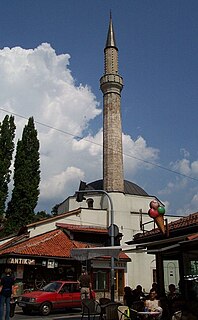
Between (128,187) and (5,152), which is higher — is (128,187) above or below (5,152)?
below

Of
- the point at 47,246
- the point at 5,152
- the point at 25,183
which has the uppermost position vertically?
the point at 5,152

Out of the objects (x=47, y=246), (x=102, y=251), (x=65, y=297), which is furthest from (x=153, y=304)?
(x=47, y=246)

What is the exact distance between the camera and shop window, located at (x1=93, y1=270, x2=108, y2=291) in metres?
24.8

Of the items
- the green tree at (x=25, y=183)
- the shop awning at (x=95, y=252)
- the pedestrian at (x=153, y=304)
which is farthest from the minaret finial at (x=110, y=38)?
the pedestrian at (x=153, y=304)

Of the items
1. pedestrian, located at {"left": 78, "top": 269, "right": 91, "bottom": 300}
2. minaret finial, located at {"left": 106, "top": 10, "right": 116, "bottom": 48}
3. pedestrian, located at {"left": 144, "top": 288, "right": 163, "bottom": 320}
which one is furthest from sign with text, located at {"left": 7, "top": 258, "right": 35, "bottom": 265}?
minaret finial, located at {"left": 106, "top": 10, "right": 116, "bottom": 48}

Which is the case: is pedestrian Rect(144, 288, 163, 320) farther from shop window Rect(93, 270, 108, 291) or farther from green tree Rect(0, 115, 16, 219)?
green tree Rect(0, 115, 16, 219)

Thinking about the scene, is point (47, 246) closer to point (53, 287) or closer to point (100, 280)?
point (100, 280)

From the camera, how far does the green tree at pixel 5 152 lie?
101ft

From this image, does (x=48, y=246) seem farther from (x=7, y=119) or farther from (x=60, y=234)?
(x=7, y=119)

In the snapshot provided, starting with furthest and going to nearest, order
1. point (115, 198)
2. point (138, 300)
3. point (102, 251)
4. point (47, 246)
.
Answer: point (115, 198) < point (47, 246) < point (102, 251) < point (138, 300)

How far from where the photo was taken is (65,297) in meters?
16.0

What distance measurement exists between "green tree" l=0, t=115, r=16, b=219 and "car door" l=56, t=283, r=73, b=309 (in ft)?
48.9

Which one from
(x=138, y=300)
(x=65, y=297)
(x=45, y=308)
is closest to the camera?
(x=138, y=300)

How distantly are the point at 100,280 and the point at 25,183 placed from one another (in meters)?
11.9
